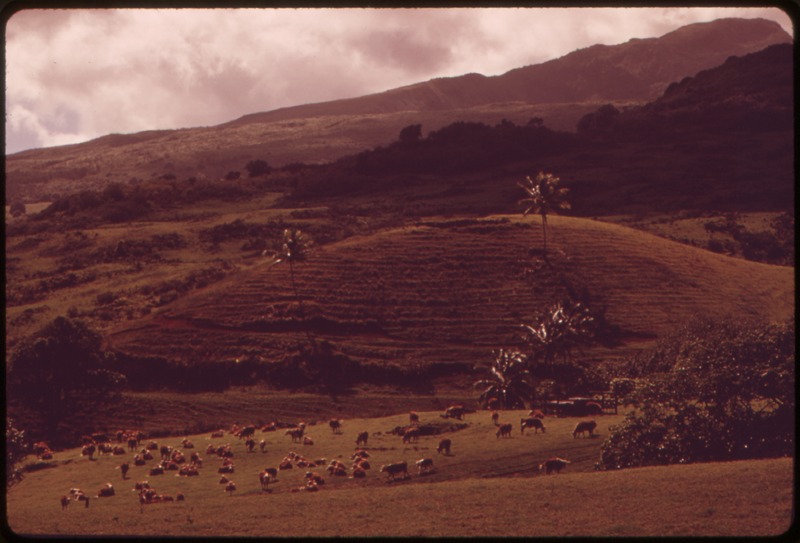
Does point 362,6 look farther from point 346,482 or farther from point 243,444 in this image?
point 243,444

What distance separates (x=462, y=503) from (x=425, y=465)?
12156 mm

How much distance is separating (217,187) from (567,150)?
58227 millimetres

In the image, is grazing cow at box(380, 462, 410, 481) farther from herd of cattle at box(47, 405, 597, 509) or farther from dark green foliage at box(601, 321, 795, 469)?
dark green foliage at box(601, 321, 795, 469)

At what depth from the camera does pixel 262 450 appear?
53812 millimetres

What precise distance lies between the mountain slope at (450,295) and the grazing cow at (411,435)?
83.1 ft

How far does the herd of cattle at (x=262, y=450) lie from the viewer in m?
41.2

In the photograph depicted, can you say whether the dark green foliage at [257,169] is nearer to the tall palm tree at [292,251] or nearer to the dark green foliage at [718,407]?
the tall palm tree at [292,251]

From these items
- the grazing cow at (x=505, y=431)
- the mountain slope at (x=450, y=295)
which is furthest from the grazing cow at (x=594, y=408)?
the mountain slope at (x=450, y=295)

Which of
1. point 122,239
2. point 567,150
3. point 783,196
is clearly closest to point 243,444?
point 122,239

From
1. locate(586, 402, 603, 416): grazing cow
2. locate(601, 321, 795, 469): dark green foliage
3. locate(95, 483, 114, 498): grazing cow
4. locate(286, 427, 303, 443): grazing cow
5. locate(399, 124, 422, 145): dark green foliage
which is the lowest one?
locate(586, 402, 603, 416): grazing cow

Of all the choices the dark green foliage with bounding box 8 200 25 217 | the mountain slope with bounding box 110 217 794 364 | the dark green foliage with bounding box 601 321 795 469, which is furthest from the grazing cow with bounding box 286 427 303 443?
the dark green foliage with bounding box 8 200 25 217

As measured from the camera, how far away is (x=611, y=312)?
88.7m

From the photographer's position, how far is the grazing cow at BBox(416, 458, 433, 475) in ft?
142

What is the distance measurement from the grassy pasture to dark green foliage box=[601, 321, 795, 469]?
2.86m
